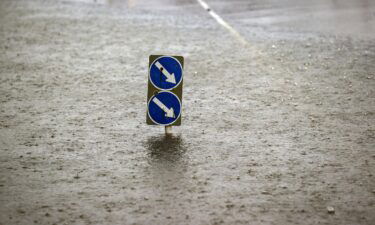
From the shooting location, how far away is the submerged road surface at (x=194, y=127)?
5.17 m

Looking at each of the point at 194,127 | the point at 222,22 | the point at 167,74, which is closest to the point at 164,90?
the point at 167,74

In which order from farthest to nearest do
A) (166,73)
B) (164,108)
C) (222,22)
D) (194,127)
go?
(222,22)
(194,127)
(164,108)
(166,73)

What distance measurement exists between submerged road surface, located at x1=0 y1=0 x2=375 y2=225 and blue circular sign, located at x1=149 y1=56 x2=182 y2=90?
0.70 m

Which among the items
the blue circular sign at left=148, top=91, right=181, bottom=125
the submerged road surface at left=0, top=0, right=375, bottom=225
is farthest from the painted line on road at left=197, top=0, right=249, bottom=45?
the blue circular sign at left=148, top=91, right=181, bottom=125

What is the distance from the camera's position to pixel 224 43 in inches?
460

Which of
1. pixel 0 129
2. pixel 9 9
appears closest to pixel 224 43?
pixel 0 129

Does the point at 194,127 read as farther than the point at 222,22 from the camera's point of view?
No

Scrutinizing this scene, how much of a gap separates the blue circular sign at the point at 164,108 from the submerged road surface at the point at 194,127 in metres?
0.27

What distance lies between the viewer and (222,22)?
14180 millimetres

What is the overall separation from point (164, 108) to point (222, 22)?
26.2 feet

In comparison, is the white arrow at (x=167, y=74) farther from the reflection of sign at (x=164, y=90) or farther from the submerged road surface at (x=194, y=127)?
the submerged road surface at (x=194, y=127)

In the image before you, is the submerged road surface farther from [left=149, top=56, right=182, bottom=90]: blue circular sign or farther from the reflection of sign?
[left=149, top=56, right=182, bottom=90]: blue circular sign

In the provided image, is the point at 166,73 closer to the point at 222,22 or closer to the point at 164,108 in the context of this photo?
the point at 164,108

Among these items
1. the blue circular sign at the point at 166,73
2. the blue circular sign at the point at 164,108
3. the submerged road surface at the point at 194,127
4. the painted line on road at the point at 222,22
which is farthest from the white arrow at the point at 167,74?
the painted line on road at the point at 222,22
